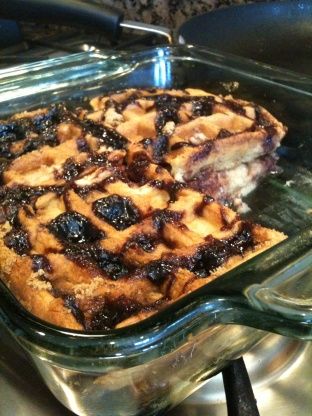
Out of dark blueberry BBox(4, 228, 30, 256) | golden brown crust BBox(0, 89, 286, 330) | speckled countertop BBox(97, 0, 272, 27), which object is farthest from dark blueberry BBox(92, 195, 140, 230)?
speckled countertop BBox(97, 0, 272, 27)

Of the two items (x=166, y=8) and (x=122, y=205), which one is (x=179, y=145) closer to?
(x=122, y=205)

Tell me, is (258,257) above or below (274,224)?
above

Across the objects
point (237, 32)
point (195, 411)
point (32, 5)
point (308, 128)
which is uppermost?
point (32, 5)

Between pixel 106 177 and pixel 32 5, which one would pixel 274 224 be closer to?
pixel 106 177

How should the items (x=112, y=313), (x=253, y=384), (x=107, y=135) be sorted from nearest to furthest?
1. (x=112, y=313)
2. (x=253, y=384)
3. (x=107, y=135)

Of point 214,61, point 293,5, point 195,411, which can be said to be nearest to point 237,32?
point 293,5

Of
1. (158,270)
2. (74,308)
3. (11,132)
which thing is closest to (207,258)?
(158,270)

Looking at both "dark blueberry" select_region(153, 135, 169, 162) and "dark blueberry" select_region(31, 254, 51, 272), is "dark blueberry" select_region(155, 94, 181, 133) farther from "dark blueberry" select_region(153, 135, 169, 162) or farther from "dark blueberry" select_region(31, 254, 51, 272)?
"dark blueberry" select_region(31, 254, 51, 272)
